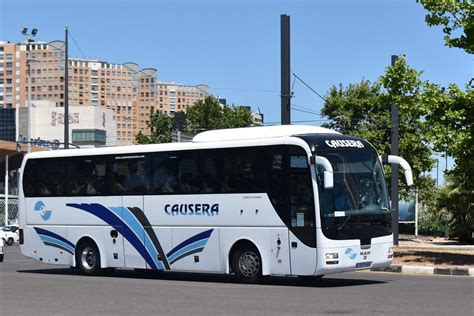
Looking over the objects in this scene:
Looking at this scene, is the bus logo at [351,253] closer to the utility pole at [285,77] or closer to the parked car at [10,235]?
the utility pole at [285,77]

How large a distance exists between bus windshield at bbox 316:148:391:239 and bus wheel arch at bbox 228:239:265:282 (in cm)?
183

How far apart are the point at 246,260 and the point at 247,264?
3.5 inches

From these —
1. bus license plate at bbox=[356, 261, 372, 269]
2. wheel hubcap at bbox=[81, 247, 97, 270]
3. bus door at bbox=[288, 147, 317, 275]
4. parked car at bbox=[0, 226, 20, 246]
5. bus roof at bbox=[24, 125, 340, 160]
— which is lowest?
parked car at bbox=[0, 226, 20, 246]

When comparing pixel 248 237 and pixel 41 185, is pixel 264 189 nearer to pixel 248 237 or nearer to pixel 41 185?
pixel 248 237

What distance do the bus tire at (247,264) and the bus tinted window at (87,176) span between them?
14.1 ft

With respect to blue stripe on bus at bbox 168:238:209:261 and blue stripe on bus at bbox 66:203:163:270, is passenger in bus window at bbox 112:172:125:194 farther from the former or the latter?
blue stripe on bus at bbox 168:238:209:261

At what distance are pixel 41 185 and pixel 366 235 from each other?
927cm

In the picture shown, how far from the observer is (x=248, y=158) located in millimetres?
18281

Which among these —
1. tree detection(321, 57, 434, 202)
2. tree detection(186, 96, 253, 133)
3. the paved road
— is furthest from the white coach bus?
tree detection(186, 96, 253, 133)

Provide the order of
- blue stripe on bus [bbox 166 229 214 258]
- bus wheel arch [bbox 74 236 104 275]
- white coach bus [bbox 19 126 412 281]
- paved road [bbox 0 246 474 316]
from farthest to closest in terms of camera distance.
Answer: bus wheel arch [bbox 74 236 104 275]
blue stripe on bus [bbox 166 229 214 258]
white coach bus [bbox 19 126 412 281]
paved road [bbox 0 246 474 316]

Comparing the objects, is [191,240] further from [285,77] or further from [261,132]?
[285,77]

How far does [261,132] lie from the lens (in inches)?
725

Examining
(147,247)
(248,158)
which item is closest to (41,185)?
(147,247)

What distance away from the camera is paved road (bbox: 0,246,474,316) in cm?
1268
